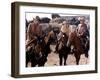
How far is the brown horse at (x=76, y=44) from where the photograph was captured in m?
2.10

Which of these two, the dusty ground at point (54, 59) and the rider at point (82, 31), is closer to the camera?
the dusty ground at point (54, 59)

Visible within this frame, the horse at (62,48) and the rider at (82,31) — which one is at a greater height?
the rider at (82,31)

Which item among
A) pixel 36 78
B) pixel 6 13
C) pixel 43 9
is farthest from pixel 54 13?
pixel 36 78

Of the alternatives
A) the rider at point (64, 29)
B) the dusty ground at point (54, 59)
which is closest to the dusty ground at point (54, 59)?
the dusty ground at point (54, 59)

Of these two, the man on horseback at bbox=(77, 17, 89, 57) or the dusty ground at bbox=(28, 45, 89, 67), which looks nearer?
the dusty ground at bbox=(28, 45, 89, 67)

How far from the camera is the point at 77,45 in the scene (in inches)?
83.9

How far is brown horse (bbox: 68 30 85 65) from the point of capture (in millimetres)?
2100

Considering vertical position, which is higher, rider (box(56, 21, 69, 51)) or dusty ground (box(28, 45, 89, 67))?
rider (box(56, 21, 69, 51))

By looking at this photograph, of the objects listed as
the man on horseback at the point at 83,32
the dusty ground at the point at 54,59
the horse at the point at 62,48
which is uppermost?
the man on horseback at the point at 83,32

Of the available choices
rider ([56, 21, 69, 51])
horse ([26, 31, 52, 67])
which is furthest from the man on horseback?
horse ([26, 31, 52, 67])

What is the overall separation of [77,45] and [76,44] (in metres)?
0.01

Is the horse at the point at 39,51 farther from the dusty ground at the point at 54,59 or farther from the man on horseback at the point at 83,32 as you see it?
the man on horseback at the point at 83,32

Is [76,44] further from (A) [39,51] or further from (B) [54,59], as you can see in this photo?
(A) [39,51]

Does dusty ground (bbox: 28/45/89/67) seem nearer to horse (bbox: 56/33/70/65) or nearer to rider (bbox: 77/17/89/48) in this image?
horse (bbox: 56/33/70/65)
